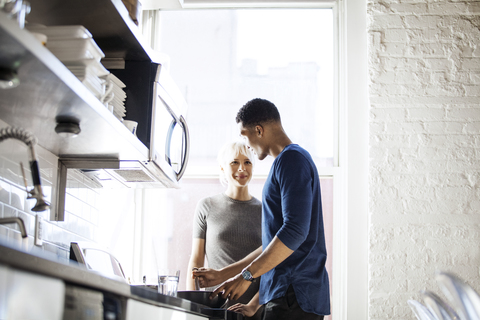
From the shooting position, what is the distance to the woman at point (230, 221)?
8.34 feet

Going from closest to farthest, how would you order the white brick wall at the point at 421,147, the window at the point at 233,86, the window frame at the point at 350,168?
the white brick wall at the point at 421,147, the window frame at the point at 350,168, the window at the point at 233,86

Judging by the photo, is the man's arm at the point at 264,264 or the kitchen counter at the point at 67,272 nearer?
the kitchen counter at the point at 67,272

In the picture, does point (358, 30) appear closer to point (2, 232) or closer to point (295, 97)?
point (295, 97)

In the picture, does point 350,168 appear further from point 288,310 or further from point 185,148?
point 288,310

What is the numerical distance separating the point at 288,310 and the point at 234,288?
20 centimetres

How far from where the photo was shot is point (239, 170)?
2.71 m

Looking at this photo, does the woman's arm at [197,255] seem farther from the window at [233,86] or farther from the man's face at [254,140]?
the man's face at [254,140]

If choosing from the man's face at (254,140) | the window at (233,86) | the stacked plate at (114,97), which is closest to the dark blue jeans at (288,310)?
the man's face at (254,140)

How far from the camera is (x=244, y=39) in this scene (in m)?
3.21

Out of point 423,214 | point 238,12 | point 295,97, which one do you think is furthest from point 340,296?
point 238,12

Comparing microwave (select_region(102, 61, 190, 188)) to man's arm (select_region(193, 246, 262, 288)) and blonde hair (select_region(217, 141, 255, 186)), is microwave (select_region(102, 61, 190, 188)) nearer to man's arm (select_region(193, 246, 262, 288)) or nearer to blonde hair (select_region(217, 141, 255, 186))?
man's arm (select_region(193, 246, 262, 288))

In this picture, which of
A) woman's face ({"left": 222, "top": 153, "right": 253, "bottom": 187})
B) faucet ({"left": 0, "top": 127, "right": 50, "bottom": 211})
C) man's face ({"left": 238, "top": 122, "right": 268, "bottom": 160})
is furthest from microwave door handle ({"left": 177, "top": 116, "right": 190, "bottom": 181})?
faucet ({"left": 0, "top": 127, "right": 50, "bottom": 211})

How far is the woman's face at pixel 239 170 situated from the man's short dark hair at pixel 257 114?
0.64 m

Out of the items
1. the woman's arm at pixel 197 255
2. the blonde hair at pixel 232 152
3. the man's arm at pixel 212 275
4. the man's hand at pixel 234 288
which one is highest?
the blonde hair at pixel 232 152
